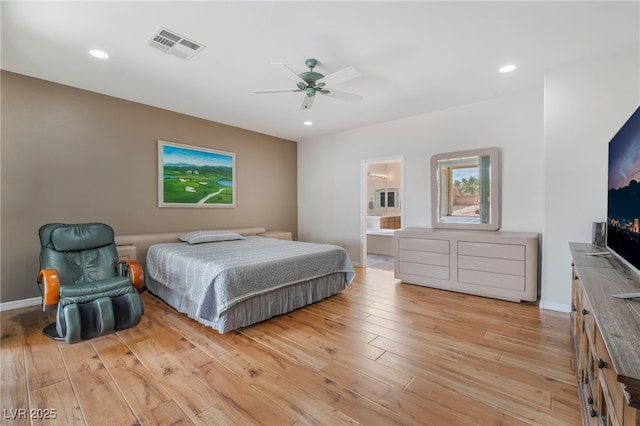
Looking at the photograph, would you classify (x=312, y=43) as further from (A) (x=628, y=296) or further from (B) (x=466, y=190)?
(B) (x=466, y=190)

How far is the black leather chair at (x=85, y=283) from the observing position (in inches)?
93.0

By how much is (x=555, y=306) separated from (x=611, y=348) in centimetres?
298

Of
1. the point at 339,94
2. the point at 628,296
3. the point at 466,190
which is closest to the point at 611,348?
the point at 628,296

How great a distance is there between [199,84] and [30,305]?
3254 millimetres

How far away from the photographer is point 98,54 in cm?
277

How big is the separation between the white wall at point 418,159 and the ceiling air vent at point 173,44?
10.8 feet

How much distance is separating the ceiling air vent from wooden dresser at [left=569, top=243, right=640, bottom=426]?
3229mm

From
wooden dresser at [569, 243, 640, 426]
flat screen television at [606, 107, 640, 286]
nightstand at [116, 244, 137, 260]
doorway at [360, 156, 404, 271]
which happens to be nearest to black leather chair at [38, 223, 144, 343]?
nightstand at [116, 244, 137, 260]

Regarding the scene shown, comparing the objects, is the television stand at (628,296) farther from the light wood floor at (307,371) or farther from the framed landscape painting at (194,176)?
the framed landscape painting at (194,176)

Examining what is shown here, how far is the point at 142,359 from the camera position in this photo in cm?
220

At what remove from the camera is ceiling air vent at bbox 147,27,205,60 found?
243 cm

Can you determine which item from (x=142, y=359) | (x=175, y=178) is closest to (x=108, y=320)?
(x=142, y=359)

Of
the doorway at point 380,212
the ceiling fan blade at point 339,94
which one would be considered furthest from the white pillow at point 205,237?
the ceiling fan blade at point 339,94

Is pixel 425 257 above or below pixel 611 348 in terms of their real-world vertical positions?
below
